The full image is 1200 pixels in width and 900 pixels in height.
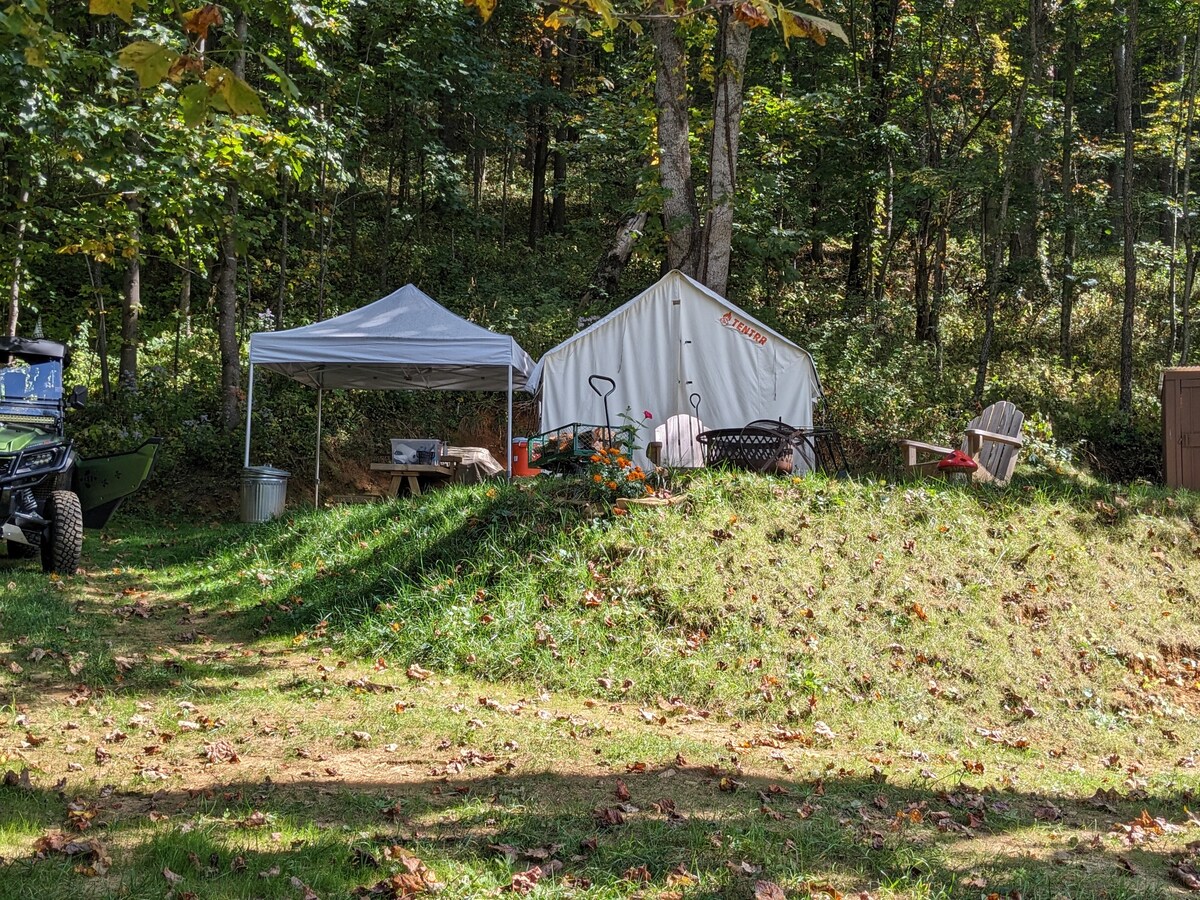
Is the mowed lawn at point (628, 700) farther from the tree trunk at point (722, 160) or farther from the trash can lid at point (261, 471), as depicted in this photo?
the tree trunk at point (722, 160)

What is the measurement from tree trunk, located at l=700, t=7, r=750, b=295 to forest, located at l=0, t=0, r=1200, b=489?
0.14 feet

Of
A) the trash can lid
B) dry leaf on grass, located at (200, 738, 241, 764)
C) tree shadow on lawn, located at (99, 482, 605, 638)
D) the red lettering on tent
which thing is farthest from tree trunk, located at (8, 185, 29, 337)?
dry leaf on grass, located at (200, 738, 241, 764)

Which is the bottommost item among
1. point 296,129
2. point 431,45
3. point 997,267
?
point 997,267

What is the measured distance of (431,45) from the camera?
20.2 meters

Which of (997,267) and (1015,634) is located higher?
(997,267)

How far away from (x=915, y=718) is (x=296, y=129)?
12716 millimetres

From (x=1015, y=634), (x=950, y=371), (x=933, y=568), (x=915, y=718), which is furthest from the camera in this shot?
(x=950, y=371)

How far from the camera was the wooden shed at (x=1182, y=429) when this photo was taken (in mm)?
11641

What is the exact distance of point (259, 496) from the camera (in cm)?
1269

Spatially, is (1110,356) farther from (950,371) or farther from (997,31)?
(997,31)

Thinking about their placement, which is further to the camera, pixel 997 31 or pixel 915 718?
pixel 997 31

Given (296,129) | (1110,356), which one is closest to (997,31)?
(1110,356)

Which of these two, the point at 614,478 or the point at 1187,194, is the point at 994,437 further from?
the point at 1187,194

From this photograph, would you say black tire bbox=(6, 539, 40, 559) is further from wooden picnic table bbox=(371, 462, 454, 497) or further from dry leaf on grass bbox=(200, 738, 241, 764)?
dry leaf on grass bbox=(200, 738, 241, 764)
